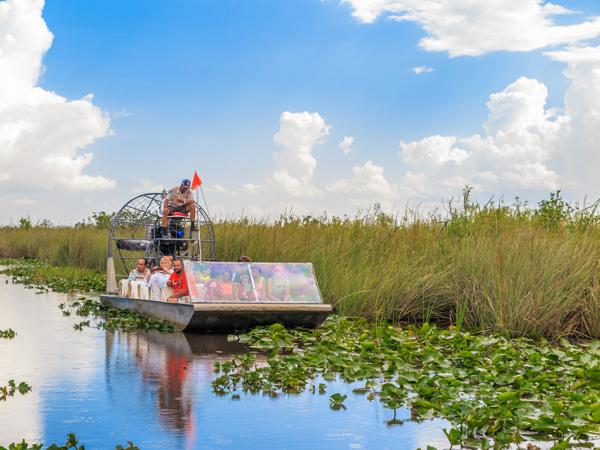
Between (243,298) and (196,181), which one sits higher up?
(196,181)

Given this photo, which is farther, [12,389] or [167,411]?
[12,389]

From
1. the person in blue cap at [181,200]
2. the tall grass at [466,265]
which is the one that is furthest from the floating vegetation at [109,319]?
the tall grass at [466,265]

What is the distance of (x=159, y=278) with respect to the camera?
53.0 feet

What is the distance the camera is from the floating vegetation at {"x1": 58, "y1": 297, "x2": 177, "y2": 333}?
612 inches

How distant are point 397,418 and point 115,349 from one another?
6.07 metres

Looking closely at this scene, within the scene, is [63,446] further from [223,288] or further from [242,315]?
[223,288]

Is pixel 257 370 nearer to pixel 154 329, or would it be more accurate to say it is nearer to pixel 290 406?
pixel 290 406

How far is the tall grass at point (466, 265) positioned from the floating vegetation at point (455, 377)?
93 cm

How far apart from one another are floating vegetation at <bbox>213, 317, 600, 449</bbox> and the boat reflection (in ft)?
1.31

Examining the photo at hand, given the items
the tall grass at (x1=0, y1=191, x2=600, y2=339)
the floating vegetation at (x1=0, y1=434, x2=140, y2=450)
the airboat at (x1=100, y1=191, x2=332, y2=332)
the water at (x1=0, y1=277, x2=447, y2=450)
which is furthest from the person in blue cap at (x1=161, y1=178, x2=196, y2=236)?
the floating vegetation at (x1=0, y1=434, x2=140, y2=450)

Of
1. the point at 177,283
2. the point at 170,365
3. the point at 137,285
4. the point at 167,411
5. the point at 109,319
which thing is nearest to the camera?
the point at 167,411

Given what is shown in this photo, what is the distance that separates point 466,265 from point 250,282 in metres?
3.74

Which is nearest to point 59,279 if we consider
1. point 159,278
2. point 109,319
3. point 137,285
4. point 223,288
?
point 137,285

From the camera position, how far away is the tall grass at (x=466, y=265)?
13.9m
